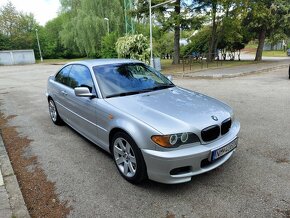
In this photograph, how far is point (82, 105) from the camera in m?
4.27

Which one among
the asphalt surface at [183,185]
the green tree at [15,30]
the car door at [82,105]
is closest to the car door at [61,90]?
the car door at [82,105]

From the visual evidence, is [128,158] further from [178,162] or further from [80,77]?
[80,77]

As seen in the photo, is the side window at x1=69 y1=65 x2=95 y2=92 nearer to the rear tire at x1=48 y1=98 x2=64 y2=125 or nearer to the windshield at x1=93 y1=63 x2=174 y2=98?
the windshield at x1=93 y1=63 x2=174 y2=98

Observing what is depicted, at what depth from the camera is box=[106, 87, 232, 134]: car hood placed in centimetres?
301

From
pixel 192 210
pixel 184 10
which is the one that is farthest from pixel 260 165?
pixel 184 10

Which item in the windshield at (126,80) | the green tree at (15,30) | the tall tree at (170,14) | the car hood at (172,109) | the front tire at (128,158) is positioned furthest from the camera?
the green tree at (15,30)

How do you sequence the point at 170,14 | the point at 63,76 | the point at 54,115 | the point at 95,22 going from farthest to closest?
1. the point at 95,22
2. the point at 170,14
3. the point at 54,115
4. the point at 63,76

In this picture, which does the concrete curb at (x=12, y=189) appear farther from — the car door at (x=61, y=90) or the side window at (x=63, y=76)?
the side window at (x=63, y=76)

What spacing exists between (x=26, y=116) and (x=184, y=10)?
16.7 meters

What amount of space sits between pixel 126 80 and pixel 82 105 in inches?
33.0

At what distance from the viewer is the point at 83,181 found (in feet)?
11.6

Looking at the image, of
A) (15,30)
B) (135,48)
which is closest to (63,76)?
(135,48)

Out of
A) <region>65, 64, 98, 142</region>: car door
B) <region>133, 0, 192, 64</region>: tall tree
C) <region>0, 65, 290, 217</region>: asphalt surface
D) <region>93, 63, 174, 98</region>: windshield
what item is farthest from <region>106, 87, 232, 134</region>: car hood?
<region>133, 0, 192, 64</region>: tall tree

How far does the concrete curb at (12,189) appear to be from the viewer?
9.52 feet
